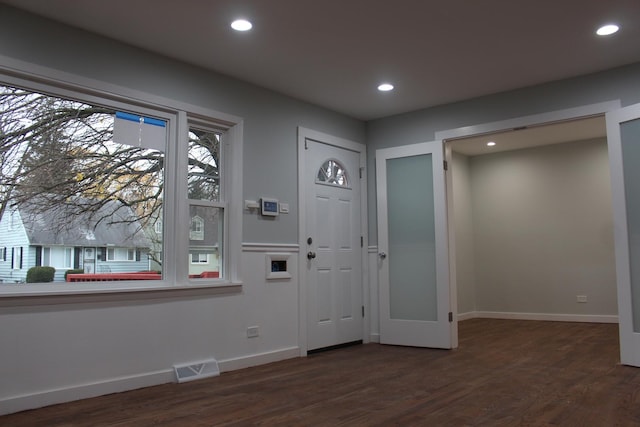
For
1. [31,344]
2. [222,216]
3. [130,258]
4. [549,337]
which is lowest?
[549,337]

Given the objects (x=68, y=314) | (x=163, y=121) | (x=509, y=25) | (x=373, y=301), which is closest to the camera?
(x=68, y=314)

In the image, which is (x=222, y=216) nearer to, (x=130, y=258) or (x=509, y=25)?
(x=130, y=258)

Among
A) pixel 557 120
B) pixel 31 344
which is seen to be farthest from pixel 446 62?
pixel 31 344

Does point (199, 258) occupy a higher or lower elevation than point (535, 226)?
lower

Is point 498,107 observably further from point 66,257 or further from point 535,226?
point 66,257

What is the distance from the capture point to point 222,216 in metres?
4.44

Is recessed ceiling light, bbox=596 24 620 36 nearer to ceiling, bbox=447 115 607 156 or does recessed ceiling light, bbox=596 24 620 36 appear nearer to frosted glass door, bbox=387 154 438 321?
frosted glass door, bbox=387 154 438 321

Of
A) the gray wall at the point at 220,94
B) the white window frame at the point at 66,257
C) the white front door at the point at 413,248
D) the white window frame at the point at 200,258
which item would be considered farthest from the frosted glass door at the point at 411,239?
the white window frame at the point at 66,257

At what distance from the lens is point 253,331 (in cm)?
450

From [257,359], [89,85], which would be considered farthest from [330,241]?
[89,85]

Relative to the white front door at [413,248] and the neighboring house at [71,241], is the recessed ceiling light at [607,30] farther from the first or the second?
the neighboring house at [71,241]

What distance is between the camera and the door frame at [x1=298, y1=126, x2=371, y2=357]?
4.96 meters

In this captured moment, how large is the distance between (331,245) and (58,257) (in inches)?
107

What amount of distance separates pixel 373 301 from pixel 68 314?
3288 millimetres
